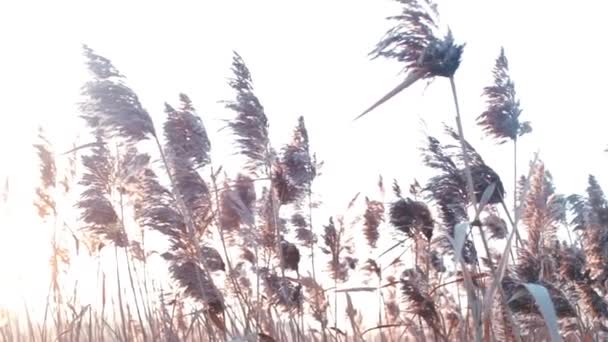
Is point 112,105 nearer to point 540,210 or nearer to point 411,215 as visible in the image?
point 411,215

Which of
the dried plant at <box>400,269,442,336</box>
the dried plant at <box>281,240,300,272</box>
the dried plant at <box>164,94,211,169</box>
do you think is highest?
the dried plant at <box>164,94,211,169</box>

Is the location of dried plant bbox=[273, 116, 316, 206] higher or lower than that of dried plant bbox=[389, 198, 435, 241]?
higher

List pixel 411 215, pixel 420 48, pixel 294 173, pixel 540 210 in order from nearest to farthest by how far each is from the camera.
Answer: pixel 420 48 < pixel 411 215 < pixel 294 173 < pixel 540 210

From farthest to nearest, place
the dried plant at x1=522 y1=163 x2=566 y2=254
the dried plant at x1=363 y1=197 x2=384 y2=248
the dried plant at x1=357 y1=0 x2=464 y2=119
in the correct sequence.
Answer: the dried plant at x1=363 y1=197 x2=384 y2=248
the dried plant at x1=522 y1=163 x2=566 y2=254
the dried plant at x1=357 y1=0 x2=464 y2=119

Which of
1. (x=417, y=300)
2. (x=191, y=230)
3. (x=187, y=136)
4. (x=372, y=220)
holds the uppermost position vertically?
(x=187, y=136)

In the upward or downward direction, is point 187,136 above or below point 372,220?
above

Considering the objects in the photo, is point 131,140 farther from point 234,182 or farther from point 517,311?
point 517,311

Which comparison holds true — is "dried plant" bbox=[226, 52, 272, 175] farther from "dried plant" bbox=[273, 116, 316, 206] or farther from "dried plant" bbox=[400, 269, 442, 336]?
"dried plant" bbox=[400, 269, 442, 336]

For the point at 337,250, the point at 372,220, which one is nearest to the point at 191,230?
the point at 337,250

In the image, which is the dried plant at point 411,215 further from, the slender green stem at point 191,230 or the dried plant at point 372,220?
the dried plant at point 372,220

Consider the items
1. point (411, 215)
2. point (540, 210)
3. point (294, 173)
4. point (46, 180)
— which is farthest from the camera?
point (46, 180)

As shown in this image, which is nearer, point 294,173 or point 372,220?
point 294,173

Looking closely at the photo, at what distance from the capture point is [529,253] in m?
3.53

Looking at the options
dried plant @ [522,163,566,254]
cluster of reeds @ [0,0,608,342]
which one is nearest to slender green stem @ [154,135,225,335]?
cluster of reeds @ [0,0,608,342]
